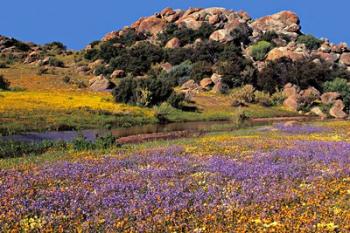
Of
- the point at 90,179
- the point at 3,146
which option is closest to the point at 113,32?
the point at 3,146

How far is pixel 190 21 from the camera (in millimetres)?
122062

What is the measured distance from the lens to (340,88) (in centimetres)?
8112

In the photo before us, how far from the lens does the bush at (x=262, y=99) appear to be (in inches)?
2867

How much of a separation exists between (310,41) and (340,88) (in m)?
37.7

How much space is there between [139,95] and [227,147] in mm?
38877

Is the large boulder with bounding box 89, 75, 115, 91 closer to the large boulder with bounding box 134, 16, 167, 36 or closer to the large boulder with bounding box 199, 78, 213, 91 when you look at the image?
the large boulder with bounding box 199, 78, 213, 91

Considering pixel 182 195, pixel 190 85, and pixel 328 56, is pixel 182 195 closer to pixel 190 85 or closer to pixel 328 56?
pixel 190 85

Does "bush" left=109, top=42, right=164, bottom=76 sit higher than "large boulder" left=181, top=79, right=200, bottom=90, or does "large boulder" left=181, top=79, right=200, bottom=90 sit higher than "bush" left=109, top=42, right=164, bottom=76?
"bush" left=109, top=42, right=164, bottom=76

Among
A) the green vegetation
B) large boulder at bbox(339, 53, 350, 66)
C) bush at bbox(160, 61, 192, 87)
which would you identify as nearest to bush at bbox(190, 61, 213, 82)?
bush at bbox(160, 61, 192, 87)

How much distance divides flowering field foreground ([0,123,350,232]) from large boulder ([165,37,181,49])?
8972cm

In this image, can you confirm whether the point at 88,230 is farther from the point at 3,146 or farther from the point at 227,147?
the point at 3,146

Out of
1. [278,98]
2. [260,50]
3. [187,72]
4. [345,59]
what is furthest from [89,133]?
[345,59]

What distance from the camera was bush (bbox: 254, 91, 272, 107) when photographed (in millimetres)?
72812

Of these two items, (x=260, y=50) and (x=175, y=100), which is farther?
(x=260, y=50)
